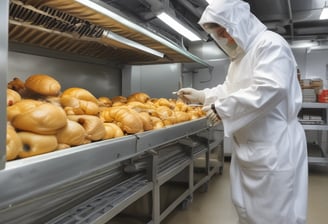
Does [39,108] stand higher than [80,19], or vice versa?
[80,19]

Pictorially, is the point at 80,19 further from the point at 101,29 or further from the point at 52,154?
the point at 52,154

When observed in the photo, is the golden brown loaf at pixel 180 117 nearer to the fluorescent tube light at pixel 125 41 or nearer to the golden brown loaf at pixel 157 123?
the golden brown loaf at pixel 157 123

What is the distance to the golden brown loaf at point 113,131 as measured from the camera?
1.41m

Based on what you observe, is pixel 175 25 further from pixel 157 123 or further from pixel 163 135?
pixel 163 135

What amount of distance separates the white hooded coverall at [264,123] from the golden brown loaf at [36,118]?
36.9 inches

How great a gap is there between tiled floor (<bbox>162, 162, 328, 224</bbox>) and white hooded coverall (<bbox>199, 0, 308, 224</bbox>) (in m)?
1.15

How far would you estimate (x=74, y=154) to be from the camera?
3.34 ft

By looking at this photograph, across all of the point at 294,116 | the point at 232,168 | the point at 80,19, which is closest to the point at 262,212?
the point at 232,168

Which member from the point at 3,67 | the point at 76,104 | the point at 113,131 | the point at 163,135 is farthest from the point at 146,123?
the point at 3,67

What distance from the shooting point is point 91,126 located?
1271 mm

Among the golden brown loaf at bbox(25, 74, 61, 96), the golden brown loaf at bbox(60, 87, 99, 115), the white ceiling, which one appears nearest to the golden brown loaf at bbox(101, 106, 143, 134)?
the golden brown loaf at bbox(60, 87, 99, 115)

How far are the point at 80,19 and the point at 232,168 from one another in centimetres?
128

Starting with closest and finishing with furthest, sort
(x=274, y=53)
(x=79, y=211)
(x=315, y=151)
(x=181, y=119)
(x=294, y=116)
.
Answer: (x=79, y=211) < (x=274, y=53) < (x=294, y=116) < (x=181, y=119) < (x=315, y=151)

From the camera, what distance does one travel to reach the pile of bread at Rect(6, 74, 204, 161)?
960 mm
